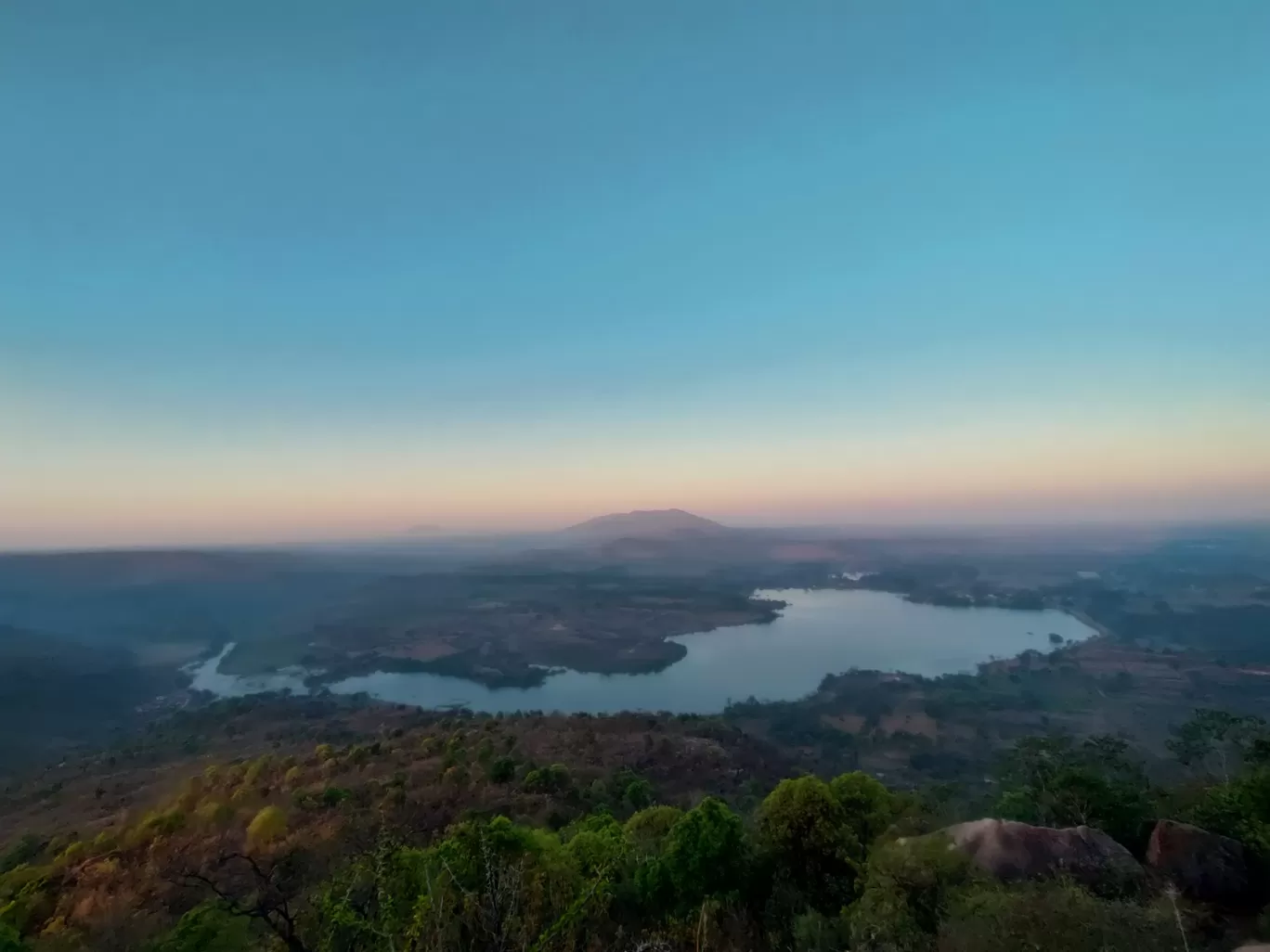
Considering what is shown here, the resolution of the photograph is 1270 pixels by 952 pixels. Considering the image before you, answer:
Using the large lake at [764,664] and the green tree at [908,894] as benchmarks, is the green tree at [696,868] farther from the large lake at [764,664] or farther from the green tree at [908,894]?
the large lake at [764,664]

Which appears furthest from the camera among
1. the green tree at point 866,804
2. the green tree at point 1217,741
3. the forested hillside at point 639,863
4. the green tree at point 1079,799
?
the green tree at point 1217,741

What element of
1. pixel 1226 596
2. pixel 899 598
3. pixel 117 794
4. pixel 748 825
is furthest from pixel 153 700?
pixel 1226 596

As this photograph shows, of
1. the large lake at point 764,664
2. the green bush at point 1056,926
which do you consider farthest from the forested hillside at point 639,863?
the large lake at point 764,664

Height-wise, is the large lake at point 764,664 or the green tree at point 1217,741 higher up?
the green tree at point 1217,741

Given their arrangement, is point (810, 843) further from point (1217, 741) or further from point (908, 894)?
point (1217, 741)

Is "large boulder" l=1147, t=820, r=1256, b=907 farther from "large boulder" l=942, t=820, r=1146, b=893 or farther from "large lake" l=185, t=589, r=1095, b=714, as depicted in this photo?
"large lake" l=185, t=589, r=1095, b=714
